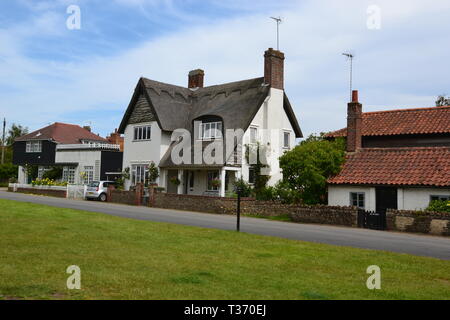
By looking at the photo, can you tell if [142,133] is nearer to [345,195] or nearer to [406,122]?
A: [345,195]

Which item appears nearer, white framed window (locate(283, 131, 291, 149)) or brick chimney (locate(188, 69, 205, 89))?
white framed window (locate(283, 131, 291, 149))

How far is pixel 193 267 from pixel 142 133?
31.5 m

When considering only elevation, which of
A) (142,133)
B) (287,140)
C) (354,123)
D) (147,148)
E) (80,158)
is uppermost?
(142,133)

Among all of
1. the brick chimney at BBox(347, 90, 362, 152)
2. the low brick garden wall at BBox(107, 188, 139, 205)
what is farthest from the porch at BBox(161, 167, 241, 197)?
the brick chimney at BBox(347, 90, 362, 152)

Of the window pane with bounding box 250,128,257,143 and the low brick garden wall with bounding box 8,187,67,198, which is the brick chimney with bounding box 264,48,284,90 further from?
the low brick garden wall with bounding box 8,187,67,198

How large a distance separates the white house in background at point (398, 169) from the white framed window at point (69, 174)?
99.8 feet

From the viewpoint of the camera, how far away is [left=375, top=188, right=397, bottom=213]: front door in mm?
24656

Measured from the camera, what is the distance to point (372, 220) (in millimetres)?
22156

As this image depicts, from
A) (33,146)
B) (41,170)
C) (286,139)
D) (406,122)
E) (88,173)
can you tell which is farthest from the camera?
(33,146)

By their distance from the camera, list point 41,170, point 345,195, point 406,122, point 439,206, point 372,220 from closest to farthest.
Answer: point 439,206 → point 372,220 → point 345,195 → point 406,122 → point 41,170

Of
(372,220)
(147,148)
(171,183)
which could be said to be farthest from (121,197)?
→ (372,220)

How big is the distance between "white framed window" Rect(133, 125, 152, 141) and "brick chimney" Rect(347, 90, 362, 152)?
55.7 ft

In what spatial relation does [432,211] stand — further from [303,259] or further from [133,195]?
[133,195]
